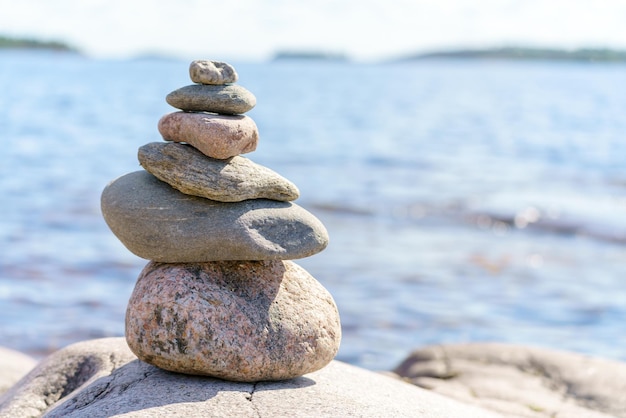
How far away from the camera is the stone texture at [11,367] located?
21.7ft

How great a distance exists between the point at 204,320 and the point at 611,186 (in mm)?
18151

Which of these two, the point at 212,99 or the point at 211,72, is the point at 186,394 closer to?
the point at 212,99

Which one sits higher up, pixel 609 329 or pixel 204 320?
pixel 204 320

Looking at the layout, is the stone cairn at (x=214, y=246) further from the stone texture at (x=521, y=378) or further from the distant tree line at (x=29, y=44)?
the distant tree line at (x=29, y=44)

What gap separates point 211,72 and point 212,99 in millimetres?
159

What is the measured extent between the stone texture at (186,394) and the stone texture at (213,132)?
1.33m

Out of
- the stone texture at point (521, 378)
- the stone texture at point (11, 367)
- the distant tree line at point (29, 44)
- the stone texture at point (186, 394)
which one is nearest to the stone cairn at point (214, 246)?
the stone texture at point (186, 394)

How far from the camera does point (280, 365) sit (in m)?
4.57

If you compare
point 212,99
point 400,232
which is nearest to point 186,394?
point 212,99

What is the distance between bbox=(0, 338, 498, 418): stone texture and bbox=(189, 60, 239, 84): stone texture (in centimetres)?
174

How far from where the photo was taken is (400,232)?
14477mm

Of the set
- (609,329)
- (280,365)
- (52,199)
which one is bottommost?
(52,199)

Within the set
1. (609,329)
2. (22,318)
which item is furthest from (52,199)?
(609,329)

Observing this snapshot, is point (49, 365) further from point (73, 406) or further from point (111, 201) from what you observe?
point (111, 201)
